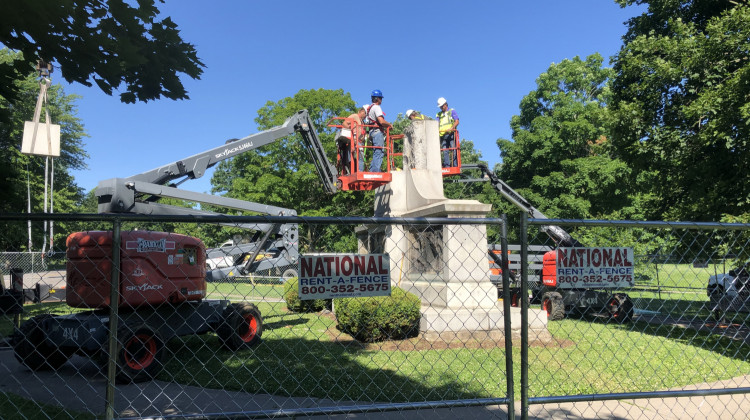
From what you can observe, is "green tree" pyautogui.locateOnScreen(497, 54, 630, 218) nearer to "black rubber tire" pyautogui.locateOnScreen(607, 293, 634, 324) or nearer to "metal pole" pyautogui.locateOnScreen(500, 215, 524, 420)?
"black rubber tire" pyautogui.locateOnScreen(607, 293, 634, 324)

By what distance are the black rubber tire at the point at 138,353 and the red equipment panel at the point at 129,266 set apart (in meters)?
0.39

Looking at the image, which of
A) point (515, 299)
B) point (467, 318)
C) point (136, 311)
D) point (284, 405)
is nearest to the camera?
point (284, 405)

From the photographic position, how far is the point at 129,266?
636cm

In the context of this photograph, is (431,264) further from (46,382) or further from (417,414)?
(46,382)

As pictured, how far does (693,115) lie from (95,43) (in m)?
9.97

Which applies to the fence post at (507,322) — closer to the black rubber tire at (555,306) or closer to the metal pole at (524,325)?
the metal pole at (524,325)

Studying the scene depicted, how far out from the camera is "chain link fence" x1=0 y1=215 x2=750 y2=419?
3391 millimetres

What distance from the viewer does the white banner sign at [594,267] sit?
3244mm

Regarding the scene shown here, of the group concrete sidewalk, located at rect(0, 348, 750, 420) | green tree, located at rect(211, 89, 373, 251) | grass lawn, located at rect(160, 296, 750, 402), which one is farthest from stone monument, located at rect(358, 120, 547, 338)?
green tree, located at rect(211, 89, 373, 251)

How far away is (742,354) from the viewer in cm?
833

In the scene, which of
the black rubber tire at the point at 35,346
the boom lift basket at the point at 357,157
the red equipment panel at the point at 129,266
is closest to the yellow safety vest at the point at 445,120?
the boom lift basket at the point at 357,157

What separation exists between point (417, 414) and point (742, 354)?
22.5 ft

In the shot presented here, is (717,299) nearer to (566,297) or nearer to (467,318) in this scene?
(566,297)

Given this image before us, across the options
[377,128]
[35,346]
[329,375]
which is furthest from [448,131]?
[35,346]
